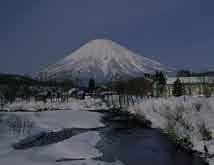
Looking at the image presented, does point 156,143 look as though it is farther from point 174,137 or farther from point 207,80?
point 207,80

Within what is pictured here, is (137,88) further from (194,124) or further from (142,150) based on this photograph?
(142,150)

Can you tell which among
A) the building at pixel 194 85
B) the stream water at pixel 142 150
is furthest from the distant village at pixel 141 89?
the stream water at pixel 142 150

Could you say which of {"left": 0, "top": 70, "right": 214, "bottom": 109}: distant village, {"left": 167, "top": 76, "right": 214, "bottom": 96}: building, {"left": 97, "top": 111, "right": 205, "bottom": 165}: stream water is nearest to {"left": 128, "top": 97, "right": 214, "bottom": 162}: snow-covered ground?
{"left": 97, "top": 111, "right": 205, "bottom": 165}: stream water

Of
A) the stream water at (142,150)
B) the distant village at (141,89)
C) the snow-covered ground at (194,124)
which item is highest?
the distant village at (141,89)

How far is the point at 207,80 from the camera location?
271ft

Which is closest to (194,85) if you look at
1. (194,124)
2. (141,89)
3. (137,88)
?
(141,89)

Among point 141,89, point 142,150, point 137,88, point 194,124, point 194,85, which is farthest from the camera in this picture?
point 194,85

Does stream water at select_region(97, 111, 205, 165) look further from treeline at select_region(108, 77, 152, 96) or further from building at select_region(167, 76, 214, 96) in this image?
building at select_region(167, 76, 214, 96)

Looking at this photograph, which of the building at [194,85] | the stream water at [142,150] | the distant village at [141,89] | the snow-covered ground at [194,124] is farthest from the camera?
the building at [194,85]

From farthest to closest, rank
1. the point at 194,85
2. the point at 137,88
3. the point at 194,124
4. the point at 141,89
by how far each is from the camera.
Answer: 1. the point at 194,85
2. the point at 137,88
3. the point at 141,89
4. the point at 194,124

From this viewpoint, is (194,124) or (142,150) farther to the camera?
(194,124)

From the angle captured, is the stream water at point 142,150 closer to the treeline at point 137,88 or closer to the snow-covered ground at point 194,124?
the snow-covered ground at point 194,124

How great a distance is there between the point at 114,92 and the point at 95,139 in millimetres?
55534

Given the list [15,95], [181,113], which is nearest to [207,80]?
[15,95]
